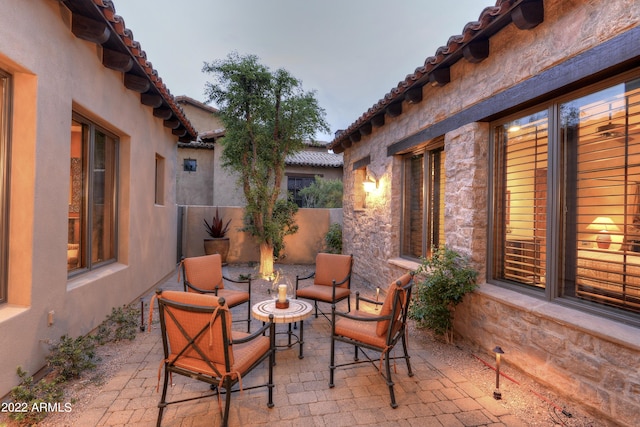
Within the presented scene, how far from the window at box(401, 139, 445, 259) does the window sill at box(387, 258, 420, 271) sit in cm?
16

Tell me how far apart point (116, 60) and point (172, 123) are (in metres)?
2.81

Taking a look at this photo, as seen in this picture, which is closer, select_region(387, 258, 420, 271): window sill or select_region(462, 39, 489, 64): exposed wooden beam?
select_region(462, 39, 489, 64): exposed wooden beam

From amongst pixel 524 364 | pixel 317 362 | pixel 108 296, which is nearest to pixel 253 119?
pixel 108 296

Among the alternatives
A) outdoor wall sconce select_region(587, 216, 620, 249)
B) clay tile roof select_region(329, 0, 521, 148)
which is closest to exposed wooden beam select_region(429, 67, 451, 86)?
clay tile roof select_region(329, 0, 521, 148)

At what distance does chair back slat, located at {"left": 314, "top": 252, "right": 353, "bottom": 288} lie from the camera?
185 inches

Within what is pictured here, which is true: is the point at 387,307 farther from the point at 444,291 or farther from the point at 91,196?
the point at 91,196

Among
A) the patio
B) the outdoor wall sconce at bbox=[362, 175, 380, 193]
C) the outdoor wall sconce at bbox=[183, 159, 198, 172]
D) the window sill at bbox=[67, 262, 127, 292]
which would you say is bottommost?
the patio

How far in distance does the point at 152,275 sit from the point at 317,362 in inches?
172

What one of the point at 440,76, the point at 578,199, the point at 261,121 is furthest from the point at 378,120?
the point at 578,199

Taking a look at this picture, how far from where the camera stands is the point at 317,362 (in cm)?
334

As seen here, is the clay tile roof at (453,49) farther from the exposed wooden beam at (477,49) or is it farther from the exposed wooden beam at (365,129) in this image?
the exposed wooden beam at (365,129)

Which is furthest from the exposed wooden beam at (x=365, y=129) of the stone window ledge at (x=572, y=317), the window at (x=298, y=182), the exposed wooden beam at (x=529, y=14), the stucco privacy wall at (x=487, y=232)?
the window at (x=298, y=182)

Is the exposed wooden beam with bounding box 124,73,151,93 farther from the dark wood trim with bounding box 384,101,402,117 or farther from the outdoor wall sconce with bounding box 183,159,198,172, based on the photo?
the outdoor wall sconce with bounding box 183,159,198,172

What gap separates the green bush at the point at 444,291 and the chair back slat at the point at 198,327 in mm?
2412
